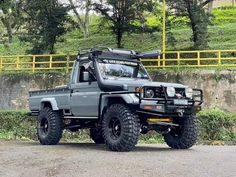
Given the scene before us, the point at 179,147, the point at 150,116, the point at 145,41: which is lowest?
the point at 179,147

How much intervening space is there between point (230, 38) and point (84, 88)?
3309cm

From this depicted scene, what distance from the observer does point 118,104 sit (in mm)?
11664

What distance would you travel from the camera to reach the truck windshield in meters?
12.5

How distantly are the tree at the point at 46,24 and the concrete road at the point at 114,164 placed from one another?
24820 millimetres

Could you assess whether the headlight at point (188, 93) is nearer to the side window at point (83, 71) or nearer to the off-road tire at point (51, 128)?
the side window at point (83, 71)

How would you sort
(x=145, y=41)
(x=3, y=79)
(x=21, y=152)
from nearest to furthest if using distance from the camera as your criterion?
(x=21, y=152)
(x=3, y=79)
(x=145, y=41)

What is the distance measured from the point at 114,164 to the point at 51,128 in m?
5.03

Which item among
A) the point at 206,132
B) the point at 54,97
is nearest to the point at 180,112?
the point at 54,97

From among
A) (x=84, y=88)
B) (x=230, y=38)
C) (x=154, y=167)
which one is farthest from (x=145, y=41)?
(x=154, y=167)

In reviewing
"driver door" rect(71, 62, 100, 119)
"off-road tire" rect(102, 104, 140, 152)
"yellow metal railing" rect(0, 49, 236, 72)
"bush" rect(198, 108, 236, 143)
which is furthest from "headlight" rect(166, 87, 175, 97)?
"yellow metal railing" rect(0, 49, 236, 72)

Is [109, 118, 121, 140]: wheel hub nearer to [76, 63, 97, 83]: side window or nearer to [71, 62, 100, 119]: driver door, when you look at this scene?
[71, 62, 100, 119]: driver door

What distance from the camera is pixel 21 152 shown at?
11.3 meters

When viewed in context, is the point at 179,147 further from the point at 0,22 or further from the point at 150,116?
the point at 0,22

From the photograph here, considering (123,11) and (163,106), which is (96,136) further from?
(123,11)
